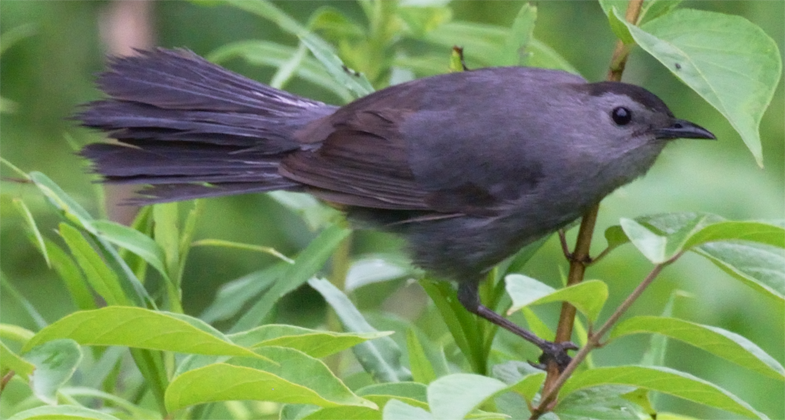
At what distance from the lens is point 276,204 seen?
13.1 feet

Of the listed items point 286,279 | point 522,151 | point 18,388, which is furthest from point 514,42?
point 18,388

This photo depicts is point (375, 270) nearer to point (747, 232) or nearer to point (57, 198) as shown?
point (57, 198)

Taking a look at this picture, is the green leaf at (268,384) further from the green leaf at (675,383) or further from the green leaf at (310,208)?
the green leaf at (310,208)

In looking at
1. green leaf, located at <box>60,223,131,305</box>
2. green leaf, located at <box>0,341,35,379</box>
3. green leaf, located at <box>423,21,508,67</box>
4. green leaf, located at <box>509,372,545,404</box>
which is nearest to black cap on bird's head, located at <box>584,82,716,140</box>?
green leaf, located at <box>423,21,508,67</box>

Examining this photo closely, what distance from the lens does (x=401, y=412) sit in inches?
40.9

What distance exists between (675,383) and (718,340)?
3.3 inches

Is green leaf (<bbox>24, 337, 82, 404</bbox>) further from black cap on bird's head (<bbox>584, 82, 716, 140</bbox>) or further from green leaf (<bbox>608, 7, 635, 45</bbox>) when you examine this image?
black cap on bird's head (<bbox>584, 82, 716, 140</bbox>)

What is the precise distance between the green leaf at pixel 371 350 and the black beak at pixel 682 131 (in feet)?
3.19

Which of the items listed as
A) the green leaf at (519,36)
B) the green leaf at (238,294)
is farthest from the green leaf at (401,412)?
the green leaf at (519,36)

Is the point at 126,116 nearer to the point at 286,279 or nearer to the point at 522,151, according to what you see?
the point at 286,279

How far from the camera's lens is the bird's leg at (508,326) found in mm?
1822

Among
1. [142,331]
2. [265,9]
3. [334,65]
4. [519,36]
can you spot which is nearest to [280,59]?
[265,9]

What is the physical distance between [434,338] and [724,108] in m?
1.97

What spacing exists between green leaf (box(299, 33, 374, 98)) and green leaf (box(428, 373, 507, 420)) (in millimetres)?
1191
